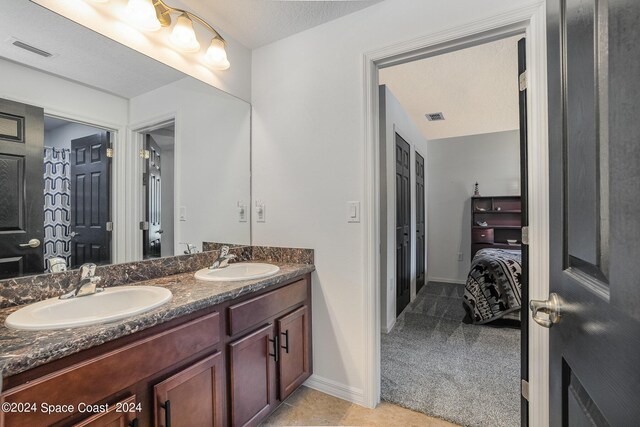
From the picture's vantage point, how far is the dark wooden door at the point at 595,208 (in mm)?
385

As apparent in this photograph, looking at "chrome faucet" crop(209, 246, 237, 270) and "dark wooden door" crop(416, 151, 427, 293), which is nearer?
"chrome faucet" crop(209, 246, 237, 270)

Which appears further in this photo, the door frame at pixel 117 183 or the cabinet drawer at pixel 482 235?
the cabinet drawer at pixel 482 235

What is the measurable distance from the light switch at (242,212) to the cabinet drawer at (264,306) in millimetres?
680

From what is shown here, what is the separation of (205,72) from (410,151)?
8.91 ft

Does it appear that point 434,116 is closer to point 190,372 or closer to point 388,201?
point 388,201

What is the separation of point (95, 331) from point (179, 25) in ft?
5.14

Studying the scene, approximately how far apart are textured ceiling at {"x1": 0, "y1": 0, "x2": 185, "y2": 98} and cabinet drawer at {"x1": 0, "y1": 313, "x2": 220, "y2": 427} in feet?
3.93

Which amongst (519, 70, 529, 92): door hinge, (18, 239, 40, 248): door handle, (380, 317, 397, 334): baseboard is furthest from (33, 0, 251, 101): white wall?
(380, 317, 397, 334): baseboard

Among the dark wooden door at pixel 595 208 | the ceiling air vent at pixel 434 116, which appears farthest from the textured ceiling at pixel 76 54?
the ceiling air vent at pixel 434 116

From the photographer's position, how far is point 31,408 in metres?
0.75

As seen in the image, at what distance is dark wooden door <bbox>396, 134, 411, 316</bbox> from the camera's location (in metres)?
3.26

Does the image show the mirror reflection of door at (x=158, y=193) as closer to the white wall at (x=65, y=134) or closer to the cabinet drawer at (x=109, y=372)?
the white wall at (x=65, y=134)

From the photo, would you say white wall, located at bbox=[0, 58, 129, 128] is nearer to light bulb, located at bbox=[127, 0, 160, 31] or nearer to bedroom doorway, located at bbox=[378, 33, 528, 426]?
light bulb, located at bbox=[127, 0, 160, 31]

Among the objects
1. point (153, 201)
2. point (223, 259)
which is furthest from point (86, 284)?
point (223, 259)
